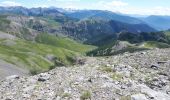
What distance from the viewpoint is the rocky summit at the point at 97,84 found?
25.2 meters

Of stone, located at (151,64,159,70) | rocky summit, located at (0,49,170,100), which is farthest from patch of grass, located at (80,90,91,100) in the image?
stone, located at (151,64,159,70)

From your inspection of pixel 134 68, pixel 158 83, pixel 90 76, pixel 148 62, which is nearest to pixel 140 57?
Result: pixel 148 62

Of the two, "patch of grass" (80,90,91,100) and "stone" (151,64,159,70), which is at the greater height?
"stone" (151,64,159,70)

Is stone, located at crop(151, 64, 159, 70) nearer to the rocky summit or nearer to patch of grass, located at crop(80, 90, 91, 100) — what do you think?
the rocky summit

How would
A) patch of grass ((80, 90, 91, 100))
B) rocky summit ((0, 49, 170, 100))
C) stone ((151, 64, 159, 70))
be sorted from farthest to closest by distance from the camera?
stone ((151, 64, 159, 70)), rocky summit ((0, 49, 170, 100)), patch of grass ((80, 90, 91, 100))

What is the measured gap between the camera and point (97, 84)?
26.6 metres

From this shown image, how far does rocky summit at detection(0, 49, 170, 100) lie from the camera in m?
25.2

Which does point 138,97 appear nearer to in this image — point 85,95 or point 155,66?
point 85,95

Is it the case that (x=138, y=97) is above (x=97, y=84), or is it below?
below

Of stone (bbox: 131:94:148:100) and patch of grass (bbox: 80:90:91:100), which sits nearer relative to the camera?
patch of grass (bbox: 80:90:91:100)

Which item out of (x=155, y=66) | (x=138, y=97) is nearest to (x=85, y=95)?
(x=138, y=97)

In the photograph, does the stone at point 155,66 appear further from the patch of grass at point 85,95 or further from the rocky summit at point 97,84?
the patch of grass at point 85,95

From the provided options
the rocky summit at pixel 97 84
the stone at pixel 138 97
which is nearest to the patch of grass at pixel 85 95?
the rocky summit at pixel 97 84

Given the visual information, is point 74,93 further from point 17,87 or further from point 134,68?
point 134,68
